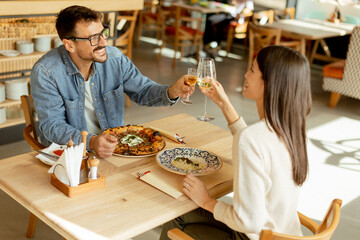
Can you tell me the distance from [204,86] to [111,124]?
687 mm

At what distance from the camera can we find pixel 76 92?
7.69ft

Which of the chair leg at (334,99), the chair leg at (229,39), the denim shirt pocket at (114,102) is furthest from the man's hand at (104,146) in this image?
the chair leg at (229,39)

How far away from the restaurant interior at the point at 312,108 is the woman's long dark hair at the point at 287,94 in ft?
1.45

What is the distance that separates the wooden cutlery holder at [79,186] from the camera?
1.64 meters

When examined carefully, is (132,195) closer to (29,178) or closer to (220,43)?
(29,178)

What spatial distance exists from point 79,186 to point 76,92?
0.81 m

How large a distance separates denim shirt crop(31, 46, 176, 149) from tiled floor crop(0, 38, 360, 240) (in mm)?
774

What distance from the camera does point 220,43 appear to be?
331 inches

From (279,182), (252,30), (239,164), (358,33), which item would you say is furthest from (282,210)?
(252,30)

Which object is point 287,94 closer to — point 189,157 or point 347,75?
point 189,157

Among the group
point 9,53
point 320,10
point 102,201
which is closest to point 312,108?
point 320,10

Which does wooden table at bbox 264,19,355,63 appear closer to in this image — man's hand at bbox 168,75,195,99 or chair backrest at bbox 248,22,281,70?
chair backrest at bbox 248,22,281,70

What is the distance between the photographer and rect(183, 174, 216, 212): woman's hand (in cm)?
166

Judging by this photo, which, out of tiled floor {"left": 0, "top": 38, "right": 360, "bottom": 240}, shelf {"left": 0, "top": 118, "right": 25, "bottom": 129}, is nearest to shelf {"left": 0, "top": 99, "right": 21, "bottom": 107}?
shelf {"left": 0, "top": 118, "right": 25, "bottom": 129}
